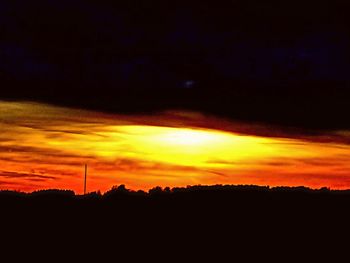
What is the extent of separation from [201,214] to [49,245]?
46.9 feet

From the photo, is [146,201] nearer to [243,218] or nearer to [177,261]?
[243,218]

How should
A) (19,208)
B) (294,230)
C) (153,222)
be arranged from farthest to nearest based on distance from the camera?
(19,208) → (153,222) → (294,230)

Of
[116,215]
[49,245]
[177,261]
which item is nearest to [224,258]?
[177,261]

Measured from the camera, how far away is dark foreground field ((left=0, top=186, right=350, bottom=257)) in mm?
39562

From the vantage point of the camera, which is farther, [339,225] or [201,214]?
[201,214]

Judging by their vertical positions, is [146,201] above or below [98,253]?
above

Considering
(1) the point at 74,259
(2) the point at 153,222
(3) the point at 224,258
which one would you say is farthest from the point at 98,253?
(2) the point at 153,222

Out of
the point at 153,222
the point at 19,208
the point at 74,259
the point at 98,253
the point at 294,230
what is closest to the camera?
the point at 74,259

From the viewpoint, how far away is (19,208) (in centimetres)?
5159

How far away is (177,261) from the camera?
3478 centimetres

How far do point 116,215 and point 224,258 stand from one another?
50.5 feet

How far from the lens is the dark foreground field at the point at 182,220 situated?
39.6 metres

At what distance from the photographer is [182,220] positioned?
4794cm

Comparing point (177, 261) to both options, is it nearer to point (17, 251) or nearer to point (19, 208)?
point (17, 251)
